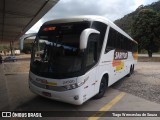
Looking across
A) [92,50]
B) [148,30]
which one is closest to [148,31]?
[148,30]

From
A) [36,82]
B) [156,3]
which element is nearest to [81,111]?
[36,82]

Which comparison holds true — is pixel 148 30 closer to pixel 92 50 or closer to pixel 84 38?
pixel 92 50

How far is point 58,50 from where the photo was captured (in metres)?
7.23

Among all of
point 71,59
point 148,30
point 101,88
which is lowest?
point 101,88

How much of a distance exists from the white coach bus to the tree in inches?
1076

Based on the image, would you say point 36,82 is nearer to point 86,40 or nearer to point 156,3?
point 86,40

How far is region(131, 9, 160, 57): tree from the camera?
33.9m

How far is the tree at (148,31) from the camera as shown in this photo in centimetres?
3391

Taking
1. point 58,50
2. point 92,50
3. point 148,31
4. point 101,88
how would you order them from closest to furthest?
point 58,50, point 92,50, point 101,88, point 148,31

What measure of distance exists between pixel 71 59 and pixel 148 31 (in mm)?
30033

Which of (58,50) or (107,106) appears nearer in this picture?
(58,50)

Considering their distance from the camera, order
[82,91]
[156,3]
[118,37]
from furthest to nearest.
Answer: [156,3], [118,37], [82,91]

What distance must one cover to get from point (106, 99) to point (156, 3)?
2800 inches

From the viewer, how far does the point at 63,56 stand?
23.2ft
